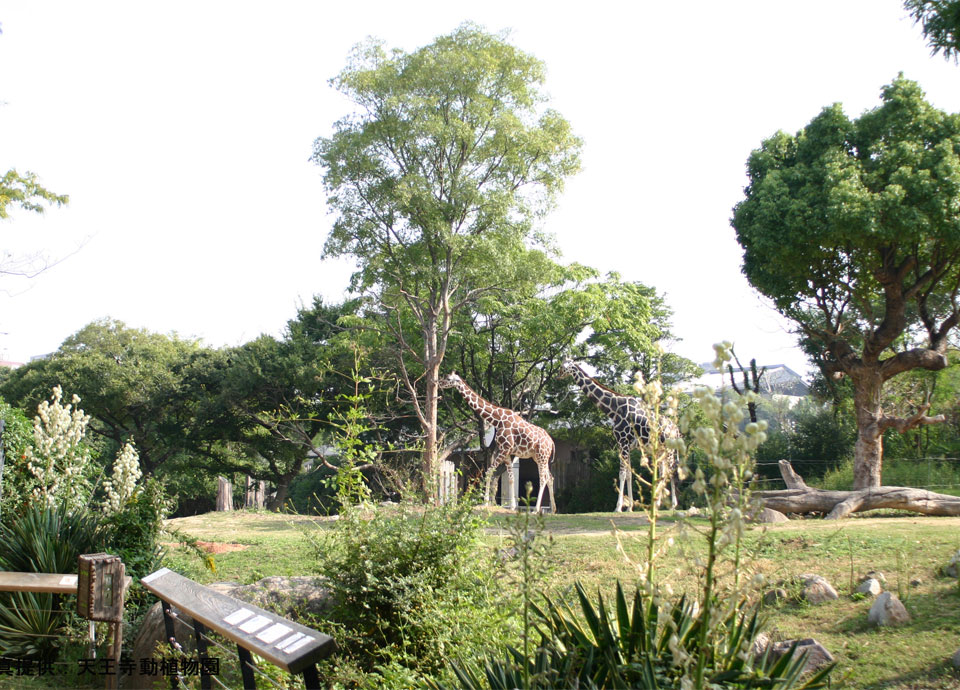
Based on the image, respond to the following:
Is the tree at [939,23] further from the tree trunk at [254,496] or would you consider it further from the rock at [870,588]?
the tree trunk at [254,496]

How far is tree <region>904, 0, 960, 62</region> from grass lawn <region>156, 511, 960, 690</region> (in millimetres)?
4842

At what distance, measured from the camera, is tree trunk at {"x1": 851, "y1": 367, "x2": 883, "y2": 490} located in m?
14.4

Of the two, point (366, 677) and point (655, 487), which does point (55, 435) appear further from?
point (655, 487)

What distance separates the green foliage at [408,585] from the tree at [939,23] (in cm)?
643

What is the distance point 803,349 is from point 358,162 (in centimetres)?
1360

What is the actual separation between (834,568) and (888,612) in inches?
62.9

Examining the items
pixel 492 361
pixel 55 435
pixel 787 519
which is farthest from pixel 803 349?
pixel 55 435

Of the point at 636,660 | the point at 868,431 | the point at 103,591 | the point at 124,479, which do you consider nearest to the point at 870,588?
the point at 636,660

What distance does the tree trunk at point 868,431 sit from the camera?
14398 millimetres

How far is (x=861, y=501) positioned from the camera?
12.1m

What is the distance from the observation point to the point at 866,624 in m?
5.68

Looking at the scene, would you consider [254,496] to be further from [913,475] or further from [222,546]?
[913,475]

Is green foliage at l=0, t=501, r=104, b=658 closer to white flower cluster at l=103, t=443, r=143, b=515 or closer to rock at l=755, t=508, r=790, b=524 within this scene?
white flower cluster at l=103, t=443, r=143, b=515

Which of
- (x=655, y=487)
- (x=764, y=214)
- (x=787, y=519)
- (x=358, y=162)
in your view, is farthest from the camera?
(x=358, y=162)
